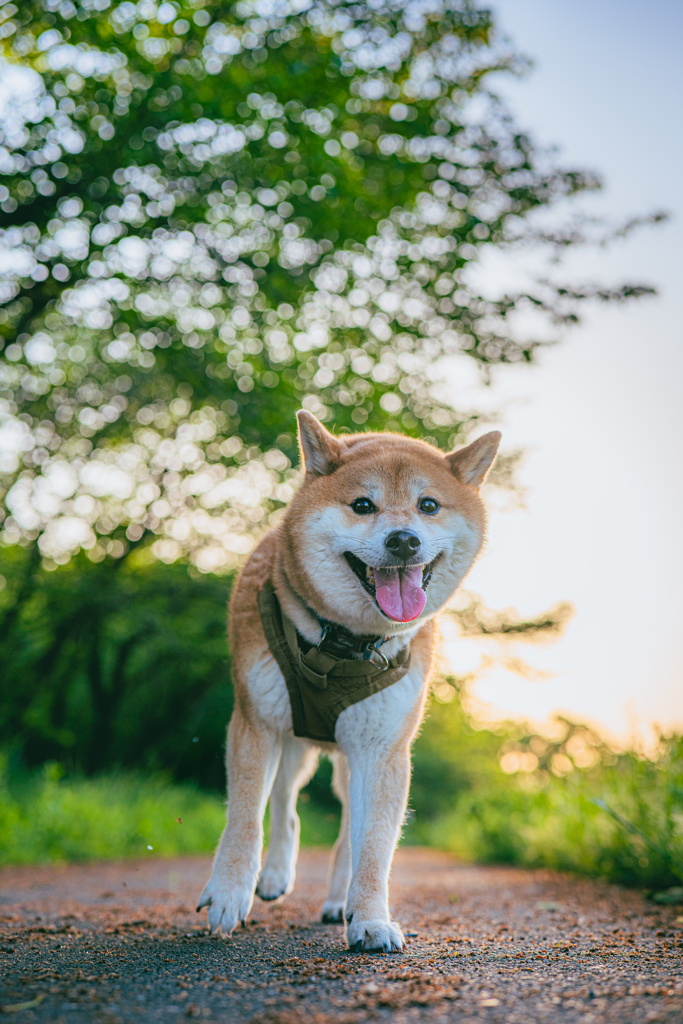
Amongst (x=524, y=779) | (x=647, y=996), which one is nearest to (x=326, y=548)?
(x=647, y=996)

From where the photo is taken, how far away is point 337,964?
274 centimetres

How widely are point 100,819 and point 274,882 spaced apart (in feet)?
15.2

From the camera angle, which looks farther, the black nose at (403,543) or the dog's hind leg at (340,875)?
the dog's hind leg at (340,875)

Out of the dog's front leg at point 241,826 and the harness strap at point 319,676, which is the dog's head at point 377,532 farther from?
the dog's front leg at point 241,826

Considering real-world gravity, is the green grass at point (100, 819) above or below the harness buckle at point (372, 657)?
below

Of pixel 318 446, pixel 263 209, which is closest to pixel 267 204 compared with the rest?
pixel 263 209

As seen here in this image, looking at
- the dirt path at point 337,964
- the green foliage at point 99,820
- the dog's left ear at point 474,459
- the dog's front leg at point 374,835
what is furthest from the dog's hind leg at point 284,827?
the green foliage at point 99,820

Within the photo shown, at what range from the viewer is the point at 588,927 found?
3.85 m

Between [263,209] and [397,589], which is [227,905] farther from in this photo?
[263,209]

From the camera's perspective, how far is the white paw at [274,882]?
4039 mm

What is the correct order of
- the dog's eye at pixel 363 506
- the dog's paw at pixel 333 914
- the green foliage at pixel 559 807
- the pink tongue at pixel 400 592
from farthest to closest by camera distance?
the green foliage at pixel 559 807, the dog's paw at pixel 333 914, the dog's eye at pixel 363 506, the pink tongue at pixel 400 592

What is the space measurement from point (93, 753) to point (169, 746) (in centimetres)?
116

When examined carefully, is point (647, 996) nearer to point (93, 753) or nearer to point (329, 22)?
point (329, 22)

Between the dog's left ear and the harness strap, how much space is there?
0.82 m
